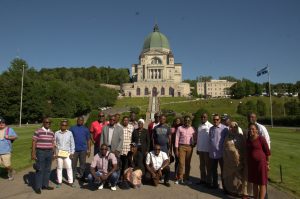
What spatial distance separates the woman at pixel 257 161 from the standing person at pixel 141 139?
10.2 feet

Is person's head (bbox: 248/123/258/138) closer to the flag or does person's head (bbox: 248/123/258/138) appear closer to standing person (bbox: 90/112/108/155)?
standing person (bbox: 90/112/108/155)

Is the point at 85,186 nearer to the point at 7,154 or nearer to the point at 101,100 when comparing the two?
the point at 7,154

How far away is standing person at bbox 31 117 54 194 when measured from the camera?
803cm

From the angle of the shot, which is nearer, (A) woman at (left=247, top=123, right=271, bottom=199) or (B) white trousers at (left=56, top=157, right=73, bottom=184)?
(A) woman at (left=247, top=123, right=271, bottom=199)

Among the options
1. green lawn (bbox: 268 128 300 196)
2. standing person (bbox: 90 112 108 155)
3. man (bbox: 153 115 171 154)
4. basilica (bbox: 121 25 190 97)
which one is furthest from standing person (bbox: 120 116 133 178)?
basilica (bbox: 121 25 190 97)

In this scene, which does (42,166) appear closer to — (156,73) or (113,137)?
(113,137)

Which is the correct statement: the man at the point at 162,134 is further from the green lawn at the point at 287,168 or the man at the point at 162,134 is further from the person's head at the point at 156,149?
the green lawn at the point at 287,168

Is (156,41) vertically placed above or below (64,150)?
above

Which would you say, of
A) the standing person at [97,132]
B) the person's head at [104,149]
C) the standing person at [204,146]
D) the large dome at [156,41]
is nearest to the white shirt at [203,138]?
the standing person at [204,146]

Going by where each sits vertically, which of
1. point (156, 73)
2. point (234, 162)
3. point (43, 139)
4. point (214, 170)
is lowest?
point (214, 170)

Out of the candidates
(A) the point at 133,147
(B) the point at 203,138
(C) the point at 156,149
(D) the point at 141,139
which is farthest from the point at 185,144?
(A) the point at 133,147

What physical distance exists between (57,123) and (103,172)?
15.4 metres

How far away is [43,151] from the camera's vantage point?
26.6ft

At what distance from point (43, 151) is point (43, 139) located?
0.32 metres
